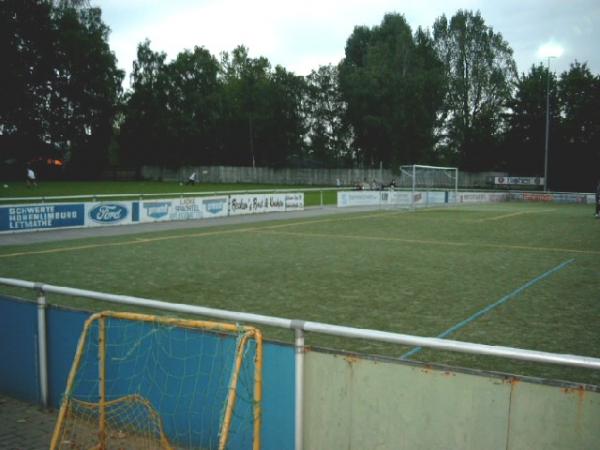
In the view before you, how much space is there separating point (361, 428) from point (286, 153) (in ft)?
242

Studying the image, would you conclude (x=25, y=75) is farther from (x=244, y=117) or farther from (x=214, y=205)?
(x=214, y=205)

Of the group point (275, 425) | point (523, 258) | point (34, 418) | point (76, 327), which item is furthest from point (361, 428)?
point (523, 258)

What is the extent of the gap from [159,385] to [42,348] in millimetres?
1446

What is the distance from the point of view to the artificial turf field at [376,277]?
817 centimetres

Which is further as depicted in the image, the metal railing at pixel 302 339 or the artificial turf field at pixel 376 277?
the artificial turf field at pixel 376 277

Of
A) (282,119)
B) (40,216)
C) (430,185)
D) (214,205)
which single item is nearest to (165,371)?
(40,216)

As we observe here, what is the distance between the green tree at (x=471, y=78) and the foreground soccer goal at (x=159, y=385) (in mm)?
69685

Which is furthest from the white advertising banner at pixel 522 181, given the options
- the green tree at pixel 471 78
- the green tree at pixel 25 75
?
the green tree at pixel 25 75

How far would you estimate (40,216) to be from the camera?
21031 mm

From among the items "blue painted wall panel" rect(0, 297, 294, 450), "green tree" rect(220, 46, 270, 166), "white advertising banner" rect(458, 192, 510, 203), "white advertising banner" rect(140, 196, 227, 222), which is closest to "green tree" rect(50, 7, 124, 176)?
"green tree" rect(220, 46, 270, 166)

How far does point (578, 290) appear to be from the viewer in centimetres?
1128

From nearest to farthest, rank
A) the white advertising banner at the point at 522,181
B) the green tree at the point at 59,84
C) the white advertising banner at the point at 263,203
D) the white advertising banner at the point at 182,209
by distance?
the white advertising banner at the point at 182,209 → the white advertising banner at the point at 263,203 → the green tree at the point at 59,84 → the white advertising banner at the point at 522,181

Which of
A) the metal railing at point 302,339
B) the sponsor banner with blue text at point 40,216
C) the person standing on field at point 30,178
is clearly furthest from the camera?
the person standing on field at point 30,178

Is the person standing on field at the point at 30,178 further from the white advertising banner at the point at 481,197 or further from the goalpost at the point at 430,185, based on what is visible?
the white advertising banner at the point at 481,197
